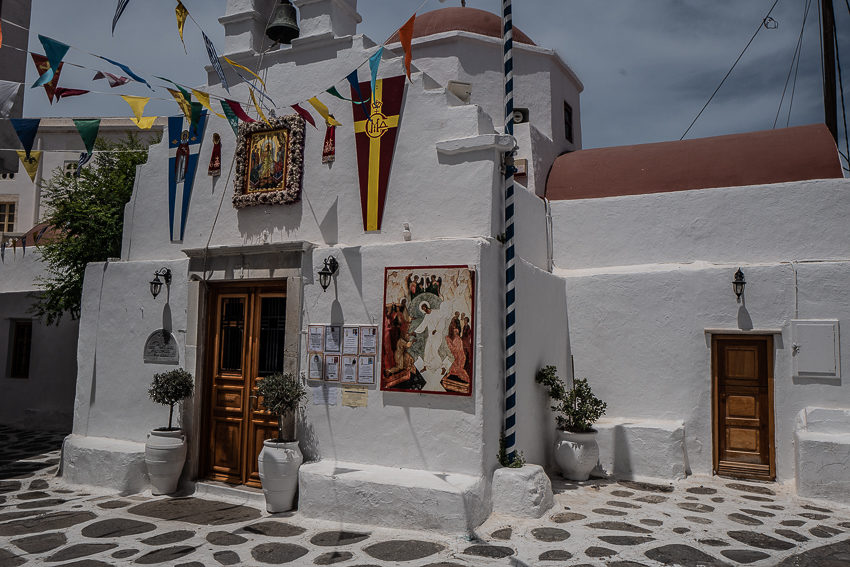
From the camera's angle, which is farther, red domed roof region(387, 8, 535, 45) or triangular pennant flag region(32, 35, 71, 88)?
red domed roof region(387, 8, 535, 45)

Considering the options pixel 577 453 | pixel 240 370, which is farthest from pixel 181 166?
pixel 577 453

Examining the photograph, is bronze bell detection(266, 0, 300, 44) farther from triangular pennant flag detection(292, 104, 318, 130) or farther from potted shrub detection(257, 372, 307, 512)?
potted shrub detection(257, 372, 307, 512)

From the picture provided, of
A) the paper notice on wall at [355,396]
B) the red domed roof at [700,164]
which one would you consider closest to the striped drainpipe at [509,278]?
the paper notice on wall at [355,396]

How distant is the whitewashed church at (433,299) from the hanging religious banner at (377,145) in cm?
3

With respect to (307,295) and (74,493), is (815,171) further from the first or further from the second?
(74,493)

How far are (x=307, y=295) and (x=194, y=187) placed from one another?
2556 mm

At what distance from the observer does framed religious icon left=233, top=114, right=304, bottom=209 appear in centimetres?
766

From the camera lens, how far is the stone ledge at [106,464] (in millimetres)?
7645

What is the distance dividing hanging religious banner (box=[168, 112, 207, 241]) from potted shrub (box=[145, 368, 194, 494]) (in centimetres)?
207

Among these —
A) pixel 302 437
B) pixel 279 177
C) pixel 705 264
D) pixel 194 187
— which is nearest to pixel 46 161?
pixel 194 187

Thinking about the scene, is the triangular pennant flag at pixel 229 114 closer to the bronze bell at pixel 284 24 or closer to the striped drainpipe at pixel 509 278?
the bronze bell at pixel 284 24

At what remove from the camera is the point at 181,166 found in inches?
336

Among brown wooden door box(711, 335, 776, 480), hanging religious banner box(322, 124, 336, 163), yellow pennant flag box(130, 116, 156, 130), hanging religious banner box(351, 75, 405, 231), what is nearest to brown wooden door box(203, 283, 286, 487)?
hanging religious banner box(351, 75, 405, 231)

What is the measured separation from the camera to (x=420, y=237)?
6.92 metres
